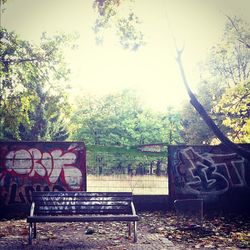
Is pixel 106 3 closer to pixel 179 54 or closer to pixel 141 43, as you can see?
pixel 141 43

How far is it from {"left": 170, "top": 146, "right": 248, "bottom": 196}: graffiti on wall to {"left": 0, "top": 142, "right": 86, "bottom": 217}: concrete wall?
3.01 meters

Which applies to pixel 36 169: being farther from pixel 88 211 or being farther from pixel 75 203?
pixel 88 211

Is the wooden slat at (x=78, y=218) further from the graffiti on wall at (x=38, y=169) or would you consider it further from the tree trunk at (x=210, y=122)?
the graffiti on wall at (x=38, y=169)

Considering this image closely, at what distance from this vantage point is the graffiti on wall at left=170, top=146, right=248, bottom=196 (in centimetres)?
1055

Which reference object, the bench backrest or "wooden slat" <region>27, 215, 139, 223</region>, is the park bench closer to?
the bench backrest

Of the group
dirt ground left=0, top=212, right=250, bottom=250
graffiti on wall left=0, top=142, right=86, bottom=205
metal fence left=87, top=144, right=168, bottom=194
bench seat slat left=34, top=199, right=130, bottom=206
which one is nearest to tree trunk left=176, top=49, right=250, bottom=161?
dirt ground left=0, top=212, right=250, bottom=250

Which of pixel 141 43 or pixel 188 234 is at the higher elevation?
pixel 141 43

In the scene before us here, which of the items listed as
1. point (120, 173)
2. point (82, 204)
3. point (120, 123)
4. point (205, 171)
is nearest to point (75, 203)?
point (82, 204)

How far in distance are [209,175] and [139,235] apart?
4167mm

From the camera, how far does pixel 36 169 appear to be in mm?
10008

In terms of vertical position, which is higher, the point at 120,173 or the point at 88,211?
the point at 120,173

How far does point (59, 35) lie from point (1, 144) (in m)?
8.79

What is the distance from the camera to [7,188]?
32.3 ft

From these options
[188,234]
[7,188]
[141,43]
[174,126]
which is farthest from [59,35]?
[174,126]
